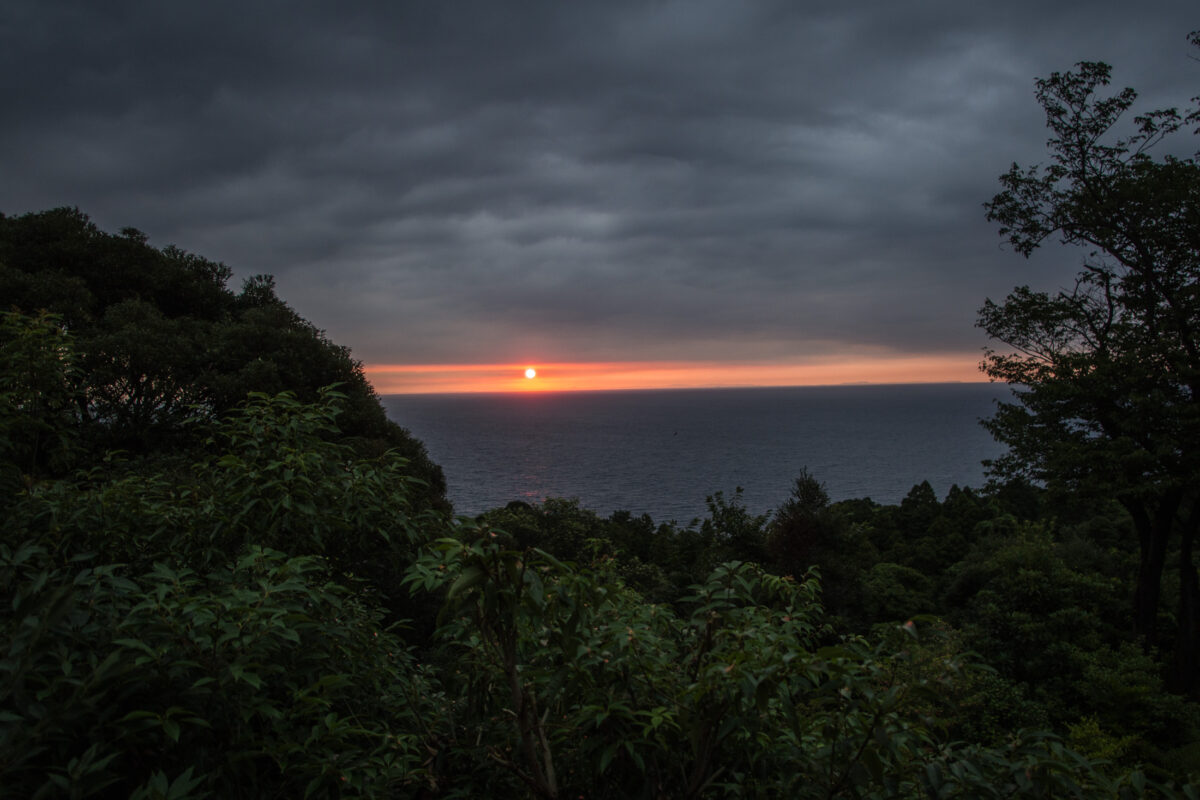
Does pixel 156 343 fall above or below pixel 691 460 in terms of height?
above

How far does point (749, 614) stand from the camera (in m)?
3.38

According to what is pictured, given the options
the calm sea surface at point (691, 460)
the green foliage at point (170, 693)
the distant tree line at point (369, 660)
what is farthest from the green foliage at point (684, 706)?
the calm sea surface at point (691, 460)

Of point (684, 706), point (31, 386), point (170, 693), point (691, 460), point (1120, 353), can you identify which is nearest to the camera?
point (170, 693)

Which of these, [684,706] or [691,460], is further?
[691,460]

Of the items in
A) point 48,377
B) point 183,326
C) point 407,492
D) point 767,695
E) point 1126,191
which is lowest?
point 767,695

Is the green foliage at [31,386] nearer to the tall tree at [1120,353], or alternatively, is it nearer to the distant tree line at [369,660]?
the distant tree line at [369,660]

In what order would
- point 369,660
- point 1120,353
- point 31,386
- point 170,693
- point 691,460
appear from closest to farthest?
point 170,693, point 369,660, point 31,386, point 1120,353, point 691,460

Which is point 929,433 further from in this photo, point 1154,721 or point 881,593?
point 1154,721

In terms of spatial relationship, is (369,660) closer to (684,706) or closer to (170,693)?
(170,693)

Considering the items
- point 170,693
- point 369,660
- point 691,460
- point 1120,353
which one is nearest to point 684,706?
point 369,660

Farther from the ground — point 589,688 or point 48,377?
point 48,377

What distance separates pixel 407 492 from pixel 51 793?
2630 mm

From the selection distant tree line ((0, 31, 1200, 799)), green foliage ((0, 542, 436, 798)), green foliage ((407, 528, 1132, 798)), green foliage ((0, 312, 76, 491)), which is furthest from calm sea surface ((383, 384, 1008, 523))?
green foliage ((0, 542, 436, 798))

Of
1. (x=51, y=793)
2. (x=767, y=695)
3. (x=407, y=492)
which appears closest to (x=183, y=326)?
(x=407, y=492)
